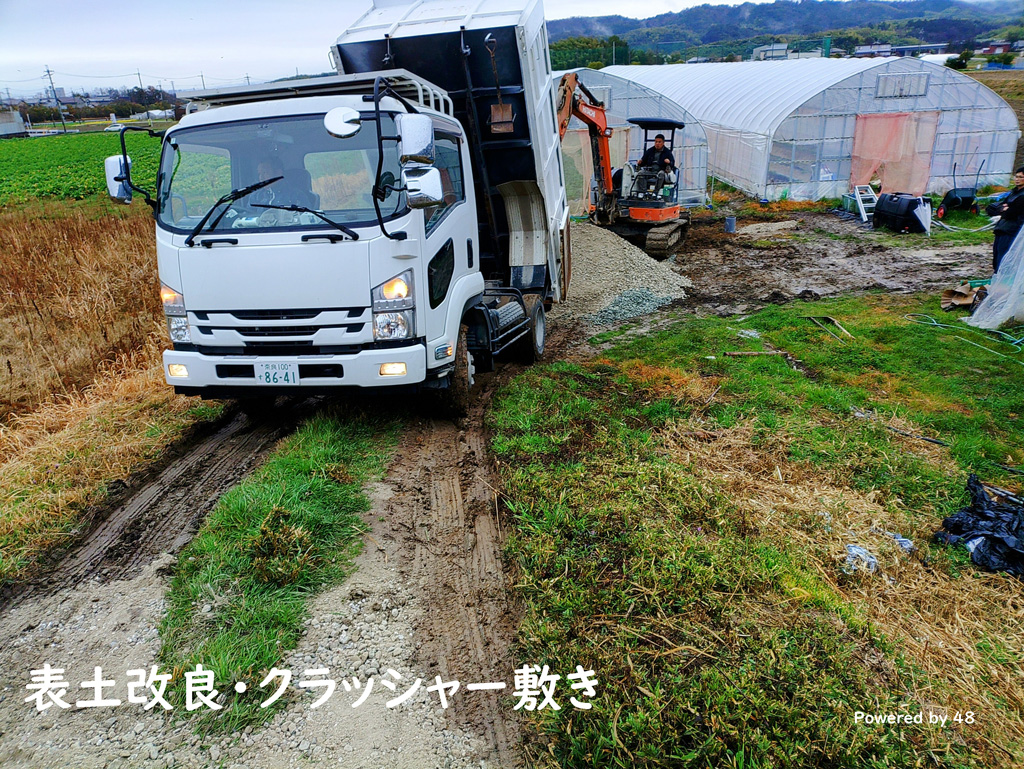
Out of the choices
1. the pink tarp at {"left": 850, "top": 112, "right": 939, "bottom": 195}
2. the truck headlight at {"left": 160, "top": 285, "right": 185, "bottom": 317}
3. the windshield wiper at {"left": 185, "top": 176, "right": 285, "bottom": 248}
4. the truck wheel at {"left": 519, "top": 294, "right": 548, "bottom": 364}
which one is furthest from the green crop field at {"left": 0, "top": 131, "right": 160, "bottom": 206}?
the pink tarp at {"left": 850, "top": 112, "right": 939, "bottom": 195}

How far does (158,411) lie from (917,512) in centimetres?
641

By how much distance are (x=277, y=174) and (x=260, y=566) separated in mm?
3003

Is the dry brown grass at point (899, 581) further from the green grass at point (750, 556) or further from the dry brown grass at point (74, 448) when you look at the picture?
the dry brown grass at point (74, 448)

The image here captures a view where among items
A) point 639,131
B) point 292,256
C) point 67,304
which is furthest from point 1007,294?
point 639,131

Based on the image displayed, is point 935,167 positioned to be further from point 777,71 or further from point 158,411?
point 158,411

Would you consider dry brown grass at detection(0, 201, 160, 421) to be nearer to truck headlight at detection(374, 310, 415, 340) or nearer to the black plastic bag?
truck headlight at detection(374, 310, 415, 340)

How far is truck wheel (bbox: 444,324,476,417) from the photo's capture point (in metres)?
5.89

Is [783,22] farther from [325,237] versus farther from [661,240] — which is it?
[325,237]

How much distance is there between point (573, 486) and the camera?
471 centimetres

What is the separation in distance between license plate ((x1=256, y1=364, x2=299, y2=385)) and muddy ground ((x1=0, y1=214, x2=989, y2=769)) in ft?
2.54

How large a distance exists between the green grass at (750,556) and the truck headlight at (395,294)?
4.71 feet

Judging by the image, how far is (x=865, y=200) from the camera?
17.8 meters

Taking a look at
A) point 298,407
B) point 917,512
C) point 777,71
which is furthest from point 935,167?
point 298,407

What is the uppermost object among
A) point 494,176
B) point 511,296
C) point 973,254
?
point 494,176
